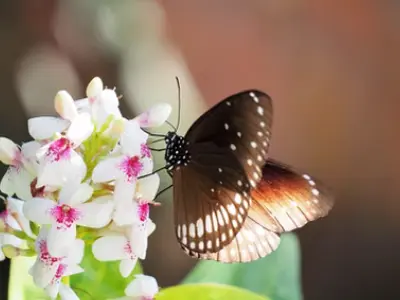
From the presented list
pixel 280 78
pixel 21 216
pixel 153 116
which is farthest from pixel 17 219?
pixel 280 78

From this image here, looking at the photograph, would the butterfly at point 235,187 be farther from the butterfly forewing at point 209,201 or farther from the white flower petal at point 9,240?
the white flower petal at point 9,240

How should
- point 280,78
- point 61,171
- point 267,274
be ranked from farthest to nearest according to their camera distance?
point 280,78, point 267,274, point 61,171

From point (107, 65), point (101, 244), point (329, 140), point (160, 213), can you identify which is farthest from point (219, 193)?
point (329, 140)

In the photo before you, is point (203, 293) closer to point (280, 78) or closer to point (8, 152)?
point (8, 152)

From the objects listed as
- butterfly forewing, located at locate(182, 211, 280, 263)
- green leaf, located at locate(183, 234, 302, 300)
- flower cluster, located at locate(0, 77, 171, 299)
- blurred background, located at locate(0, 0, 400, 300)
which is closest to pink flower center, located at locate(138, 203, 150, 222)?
flower cluster, located at locate(0, 77, 171, 299)

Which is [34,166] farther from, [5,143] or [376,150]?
[376,150]

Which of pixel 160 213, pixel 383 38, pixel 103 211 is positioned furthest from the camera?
pixel 383 38
